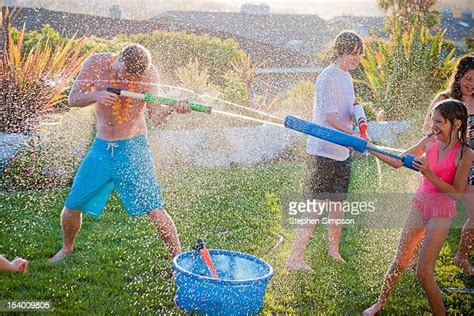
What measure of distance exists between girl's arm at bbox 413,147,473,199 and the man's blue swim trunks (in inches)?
61.9

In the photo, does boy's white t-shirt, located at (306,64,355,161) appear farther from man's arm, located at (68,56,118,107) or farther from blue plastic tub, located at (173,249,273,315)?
man's arm, located at (68,56,118,107)

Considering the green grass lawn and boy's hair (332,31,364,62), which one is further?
boy's hair (332,31,364,62)

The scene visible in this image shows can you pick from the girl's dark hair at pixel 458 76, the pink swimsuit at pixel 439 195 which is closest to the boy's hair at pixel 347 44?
the girl's dark hair at pixel 458 76

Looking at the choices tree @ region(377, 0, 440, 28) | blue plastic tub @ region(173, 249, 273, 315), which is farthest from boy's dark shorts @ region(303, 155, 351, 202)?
tree @ region(377, 0, 440, 28)

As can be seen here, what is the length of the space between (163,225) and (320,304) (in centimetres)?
102

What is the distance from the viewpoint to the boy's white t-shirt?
166 inches

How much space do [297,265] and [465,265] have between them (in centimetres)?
118

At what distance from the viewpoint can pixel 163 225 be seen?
394cm

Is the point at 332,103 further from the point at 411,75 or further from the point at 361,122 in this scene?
the point at 411,75

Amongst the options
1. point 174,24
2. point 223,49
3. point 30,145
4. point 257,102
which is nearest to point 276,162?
point 257,102

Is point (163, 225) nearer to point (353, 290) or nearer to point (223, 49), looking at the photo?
point (353, 290)

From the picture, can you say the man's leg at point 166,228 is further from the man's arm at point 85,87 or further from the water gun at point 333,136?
the water gun at point 333,136

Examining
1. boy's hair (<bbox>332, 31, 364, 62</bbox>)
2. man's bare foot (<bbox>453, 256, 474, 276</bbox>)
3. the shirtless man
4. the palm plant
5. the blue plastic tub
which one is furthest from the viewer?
the palm plant

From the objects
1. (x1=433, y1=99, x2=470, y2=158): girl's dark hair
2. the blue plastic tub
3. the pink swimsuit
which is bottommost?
the blue plastic tub
